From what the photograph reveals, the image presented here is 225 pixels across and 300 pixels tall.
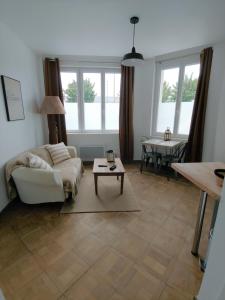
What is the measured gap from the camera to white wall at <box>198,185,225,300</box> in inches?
31.2

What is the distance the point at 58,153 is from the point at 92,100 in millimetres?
1698

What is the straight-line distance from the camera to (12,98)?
2463 mm

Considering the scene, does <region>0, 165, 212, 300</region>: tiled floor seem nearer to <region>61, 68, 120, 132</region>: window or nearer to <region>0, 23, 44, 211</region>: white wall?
<region>0, 23, 44, 211</region>: white wall

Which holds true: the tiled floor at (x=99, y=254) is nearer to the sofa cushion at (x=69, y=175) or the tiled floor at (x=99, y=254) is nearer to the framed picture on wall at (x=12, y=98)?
the sofa cushion at (x=69, y=175)

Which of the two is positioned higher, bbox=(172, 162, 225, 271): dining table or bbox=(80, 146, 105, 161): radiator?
bbox=(172, 162, 225, 271): dining table

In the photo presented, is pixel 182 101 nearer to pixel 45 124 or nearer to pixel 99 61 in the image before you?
pixel 99 61

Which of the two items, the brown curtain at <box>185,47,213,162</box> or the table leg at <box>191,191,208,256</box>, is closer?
the table leg at <box>191,191,208,256</box>

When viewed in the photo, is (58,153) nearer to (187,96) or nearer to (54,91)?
(54,91)

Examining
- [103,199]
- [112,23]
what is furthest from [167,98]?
[103,199]

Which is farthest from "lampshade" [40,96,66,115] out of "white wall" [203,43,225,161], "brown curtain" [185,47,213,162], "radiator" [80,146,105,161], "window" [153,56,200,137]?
"white wall" [203,43,225,161]

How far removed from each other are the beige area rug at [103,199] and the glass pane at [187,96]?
190 cm

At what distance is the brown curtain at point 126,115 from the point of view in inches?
148

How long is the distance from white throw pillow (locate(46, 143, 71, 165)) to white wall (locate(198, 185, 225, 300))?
272cm

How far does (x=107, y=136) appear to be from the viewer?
4102 mm
